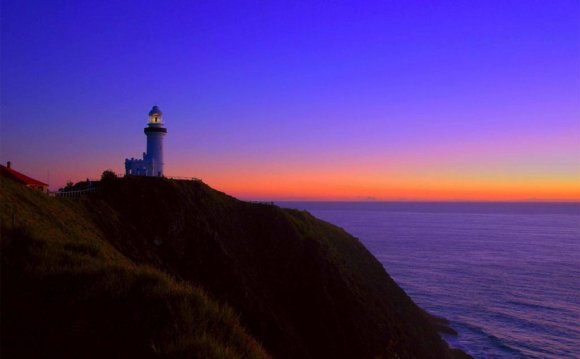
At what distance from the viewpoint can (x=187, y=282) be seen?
1196 centimetres

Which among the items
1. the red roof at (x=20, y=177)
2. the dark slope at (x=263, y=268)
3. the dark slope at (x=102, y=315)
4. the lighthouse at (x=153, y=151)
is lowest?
the dark slope at (x=263, y=268)

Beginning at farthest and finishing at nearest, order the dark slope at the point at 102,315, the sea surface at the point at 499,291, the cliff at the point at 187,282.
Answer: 1. the sea surface at the point at 499,291
2. the cliff at the point at 187,282
3. the dark slope at the point at 102,315

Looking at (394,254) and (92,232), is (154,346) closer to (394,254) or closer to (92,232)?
(92,232)

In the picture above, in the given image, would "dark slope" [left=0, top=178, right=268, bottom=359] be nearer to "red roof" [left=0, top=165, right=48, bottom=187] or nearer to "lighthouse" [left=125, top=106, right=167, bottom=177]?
"red roof" [left=0, top=165, right=48, bottom=187]

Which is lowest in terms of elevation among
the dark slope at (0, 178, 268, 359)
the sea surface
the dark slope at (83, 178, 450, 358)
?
the sea surface

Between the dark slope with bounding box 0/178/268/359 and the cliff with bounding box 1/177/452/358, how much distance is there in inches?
1.2

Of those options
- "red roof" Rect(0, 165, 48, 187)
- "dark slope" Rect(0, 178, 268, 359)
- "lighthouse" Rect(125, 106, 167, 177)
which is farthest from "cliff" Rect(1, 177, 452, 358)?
"lighthouse" Rect(125, 106, 167, 177)

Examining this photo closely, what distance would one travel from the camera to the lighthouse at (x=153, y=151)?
4891 centimetres

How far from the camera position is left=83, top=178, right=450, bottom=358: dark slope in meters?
29.9

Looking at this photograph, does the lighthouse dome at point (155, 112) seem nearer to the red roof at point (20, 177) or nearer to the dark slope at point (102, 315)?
the red roof at point (20, 177)

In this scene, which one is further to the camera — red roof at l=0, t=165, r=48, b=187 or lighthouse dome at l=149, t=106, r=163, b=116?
lighthouse dome at l=149, t=106, r=163, b=116

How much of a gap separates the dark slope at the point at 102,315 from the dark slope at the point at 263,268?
56.7 ft

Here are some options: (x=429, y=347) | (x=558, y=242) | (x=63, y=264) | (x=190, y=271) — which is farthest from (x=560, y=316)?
(x=558, y=242)

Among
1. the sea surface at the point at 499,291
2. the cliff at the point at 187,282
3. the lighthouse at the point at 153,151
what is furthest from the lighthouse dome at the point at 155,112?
the sea surface at the point at 499,291
